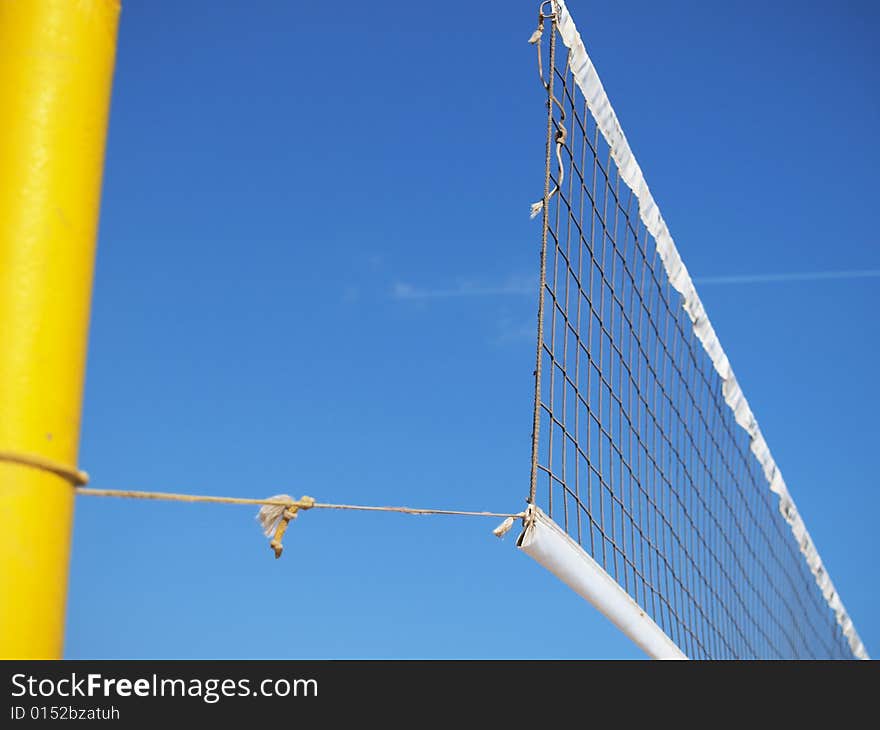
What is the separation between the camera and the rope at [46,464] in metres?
1.13

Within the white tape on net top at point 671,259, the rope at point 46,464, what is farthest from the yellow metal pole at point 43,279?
the white tape on net top at point 671,259

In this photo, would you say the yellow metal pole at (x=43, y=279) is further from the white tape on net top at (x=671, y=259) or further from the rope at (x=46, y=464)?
the white tape on net top at (x=671, y=259)

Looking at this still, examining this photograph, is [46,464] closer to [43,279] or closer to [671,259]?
[43,279]

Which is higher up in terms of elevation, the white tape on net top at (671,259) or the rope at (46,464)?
the white tape on net top at (671,259)

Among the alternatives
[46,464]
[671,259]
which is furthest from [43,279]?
[671,259]

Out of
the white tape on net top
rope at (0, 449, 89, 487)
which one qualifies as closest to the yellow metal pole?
rope at (0, 449, 89, 487)

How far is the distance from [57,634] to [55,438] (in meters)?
0.23

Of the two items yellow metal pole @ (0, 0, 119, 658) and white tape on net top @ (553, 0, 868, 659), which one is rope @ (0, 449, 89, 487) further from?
white tape on net top @ (553, 0, 868, 659)

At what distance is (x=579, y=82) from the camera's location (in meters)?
4.21

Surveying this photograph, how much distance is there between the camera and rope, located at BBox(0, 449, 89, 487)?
3.72 feet

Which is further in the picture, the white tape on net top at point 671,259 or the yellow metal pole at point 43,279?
the white tape on net top at point 671,259

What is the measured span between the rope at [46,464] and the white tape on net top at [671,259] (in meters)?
3.09

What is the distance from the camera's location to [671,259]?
18.0 ft
